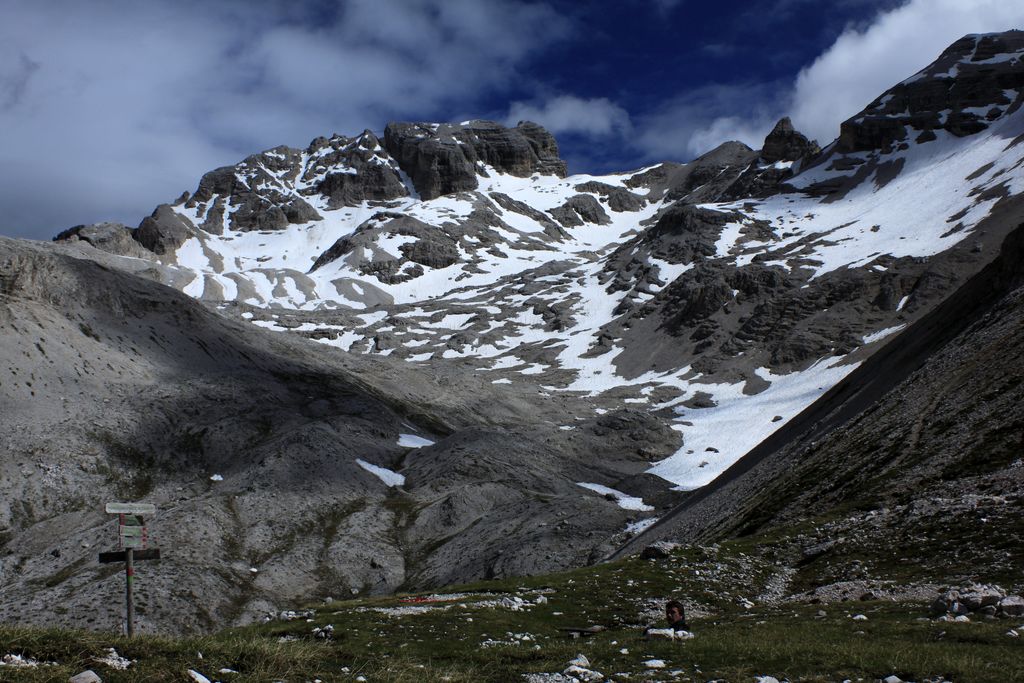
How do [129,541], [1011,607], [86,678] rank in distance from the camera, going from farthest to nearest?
[1011,607]
[129,541]
[86,678]

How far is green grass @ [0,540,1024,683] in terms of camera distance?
12555 millimetres

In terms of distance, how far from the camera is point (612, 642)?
2014 cm

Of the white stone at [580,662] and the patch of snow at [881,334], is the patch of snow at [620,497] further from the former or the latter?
the patch of snow at [881,334]

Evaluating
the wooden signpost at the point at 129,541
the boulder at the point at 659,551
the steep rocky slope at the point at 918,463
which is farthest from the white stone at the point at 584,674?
the boulder at the point at 659,551

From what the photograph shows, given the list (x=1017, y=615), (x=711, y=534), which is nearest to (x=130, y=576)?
(x=1017, y=615)

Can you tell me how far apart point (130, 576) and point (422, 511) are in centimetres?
7356

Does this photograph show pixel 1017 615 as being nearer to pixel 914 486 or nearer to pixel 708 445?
pixel 914 486

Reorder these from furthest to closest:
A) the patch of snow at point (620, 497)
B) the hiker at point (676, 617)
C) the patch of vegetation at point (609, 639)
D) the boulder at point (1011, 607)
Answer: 1. the patch of snow at point (620, 497)
2. the hiker at point (676, 617)
3. the boulder at point (1011, 607)
4. the patch of vegetation at point (609, 639)

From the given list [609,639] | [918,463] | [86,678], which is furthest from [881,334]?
[86,678]

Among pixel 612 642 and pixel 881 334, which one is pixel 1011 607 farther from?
pixel 881 334

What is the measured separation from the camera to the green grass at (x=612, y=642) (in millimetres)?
12555

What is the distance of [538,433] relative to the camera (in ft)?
461

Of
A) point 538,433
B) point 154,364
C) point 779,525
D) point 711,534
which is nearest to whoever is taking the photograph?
point 779,525

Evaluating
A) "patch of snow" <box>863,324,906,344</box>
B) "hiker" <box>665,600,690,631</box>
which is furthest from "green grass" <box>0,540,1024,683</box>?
"patch of snow" <box>863,324,906,344</box>
